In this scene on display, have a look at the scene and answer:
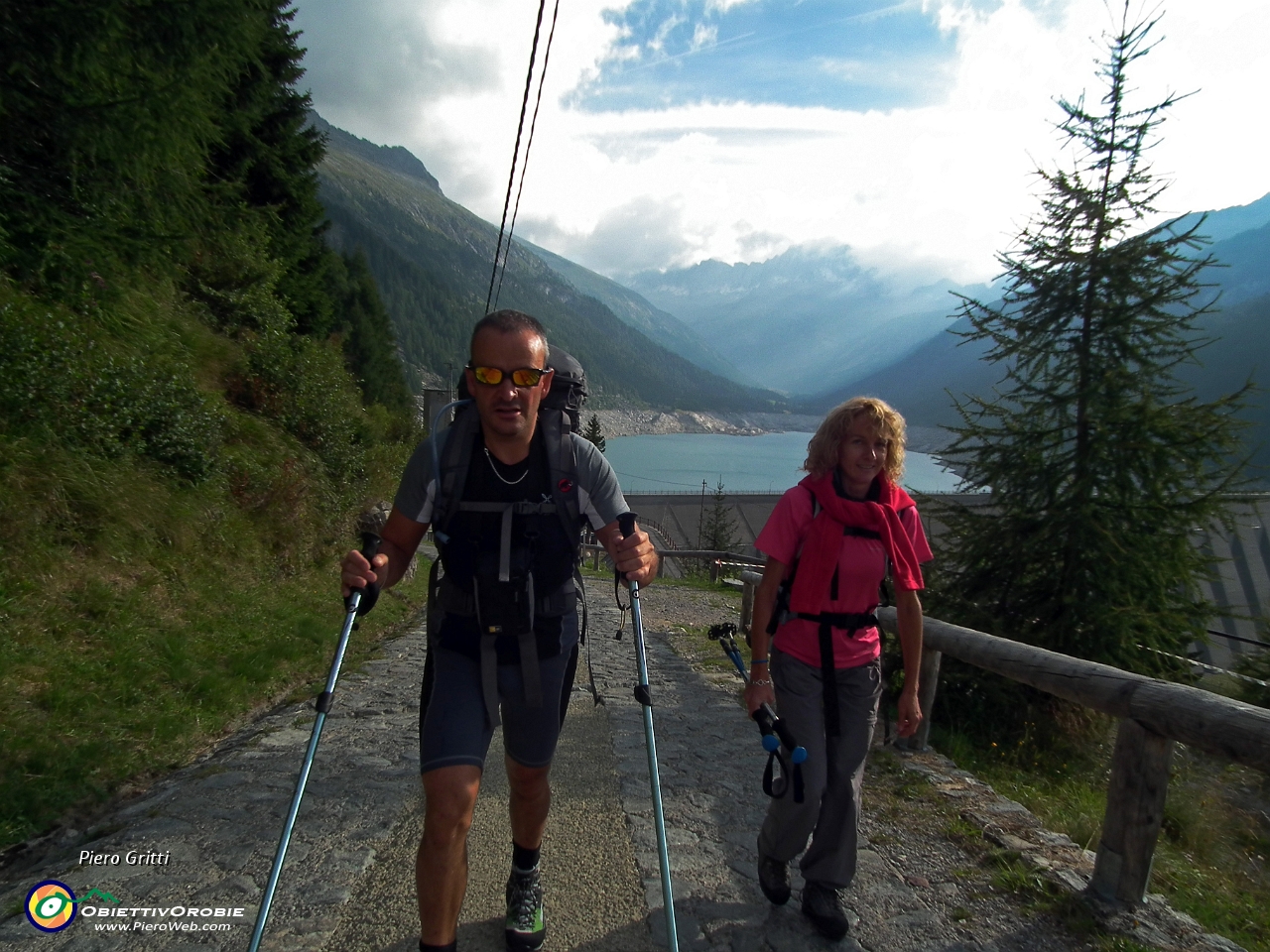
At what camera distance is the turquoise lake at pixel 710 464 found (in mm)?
93988

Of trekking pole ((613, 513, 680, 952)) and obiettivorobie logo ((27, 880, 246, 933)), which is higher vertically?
trekking pole ((613, 513, 680, 952))

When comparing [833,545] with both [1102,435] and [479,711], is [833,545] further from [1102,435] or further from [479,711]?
[1102,435]

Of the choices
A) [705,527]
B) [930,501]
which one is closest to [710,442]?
[705,527]

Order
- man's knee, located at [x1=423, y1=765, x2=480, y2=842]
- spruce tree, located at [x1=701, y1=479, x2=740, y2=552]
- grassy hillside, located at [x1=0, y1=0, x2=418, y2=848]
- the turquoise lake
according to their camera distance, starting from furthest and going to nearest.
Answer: the turquoise lake < spruce tree, located at [x1=701, y1=479, x2=740, y2=552] < grassy hillside, located at [x1=0, y1=0, x2=418, y2=848] < man's knee, located at [x1=423, y1=765, x2=480, y2=842]

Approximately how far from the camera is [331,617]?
8.18 m

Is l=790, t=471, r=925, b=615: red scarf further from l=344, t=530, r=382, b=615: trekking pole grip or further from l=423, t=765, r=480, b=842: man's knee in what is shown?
l=344, t=530, r=382, b=615: trekking pole grip

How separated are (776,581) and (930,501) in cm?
655

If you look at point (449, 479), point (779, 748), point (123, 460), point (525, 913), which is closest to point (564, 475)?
point (449, 479)

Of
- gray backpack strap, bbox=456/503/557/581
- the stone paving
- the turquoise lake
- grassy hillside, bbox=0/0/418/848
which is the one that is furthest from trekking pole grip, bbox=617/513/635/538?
the turquoise lake

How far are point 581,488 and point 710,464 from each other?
12112 centimetres

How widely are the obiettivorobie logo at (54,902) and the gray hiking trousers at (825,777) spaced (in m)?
2.52

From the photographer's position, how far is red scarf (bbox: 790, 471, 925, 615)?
2.99 m
